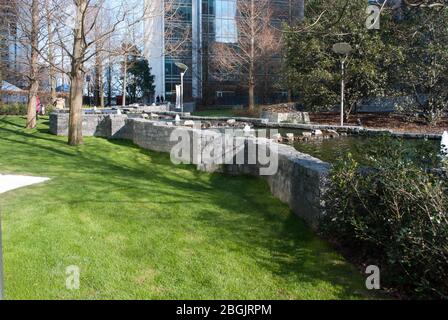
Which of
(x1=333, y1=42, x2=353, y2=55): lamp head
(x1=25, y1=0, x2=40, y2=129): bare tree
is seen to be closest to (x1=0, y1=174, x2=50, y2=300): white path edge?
(x1=25, y1=0, x2=40, y2=129): bare tree

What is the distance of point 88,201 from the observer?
22.1ft

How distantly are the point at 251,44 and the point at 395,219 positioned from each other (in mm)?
28684

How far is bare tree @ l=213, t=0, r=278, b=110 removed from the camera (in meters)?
31.5

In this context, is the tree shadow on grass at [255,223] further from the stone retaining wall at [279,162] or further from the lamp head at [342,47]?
the lamp head at [342,47]

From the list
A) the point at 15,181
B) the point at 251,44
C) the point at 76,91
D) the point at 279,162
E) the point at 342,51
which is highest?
the point at 251,44

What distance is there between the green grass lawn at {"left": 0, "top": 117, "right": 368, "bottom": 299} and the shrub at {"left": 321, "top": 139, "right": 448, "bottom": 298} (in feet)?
1.03

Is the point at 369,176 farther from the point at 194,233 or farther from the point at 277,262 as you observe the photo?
the point at 194,233

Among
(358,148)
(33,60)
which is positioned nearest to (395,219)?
(358,148)

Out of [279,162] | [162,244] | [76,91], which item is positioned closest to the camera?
[162,244]

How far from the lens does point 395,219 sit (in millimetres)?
3984

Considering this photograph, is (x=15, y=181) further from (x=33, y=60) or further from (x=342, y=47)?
(x=342, y=47)
